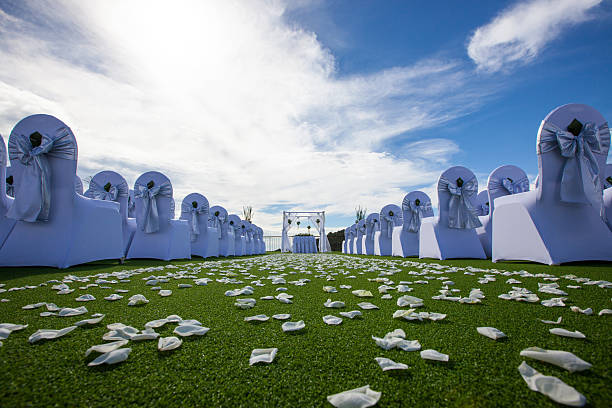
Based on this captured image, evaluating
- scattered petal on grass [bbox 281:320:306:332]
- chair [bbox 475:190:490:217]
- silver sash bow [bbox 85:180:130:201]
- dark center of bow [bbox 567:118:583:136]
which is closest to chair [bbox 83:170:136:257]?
silver sash bow [bbox 85:180:130:201]

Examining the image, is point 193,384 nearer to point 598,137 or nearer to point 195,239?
point 598,137

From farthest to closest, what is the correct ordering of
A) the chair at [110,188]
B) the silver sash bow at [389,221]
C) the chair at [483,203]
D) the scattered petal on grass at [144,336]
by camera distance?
the silver sash bow at [389,221] < the chair at [483,203] < the chair at [110,188] < the scattered petal on grass at [144,336]

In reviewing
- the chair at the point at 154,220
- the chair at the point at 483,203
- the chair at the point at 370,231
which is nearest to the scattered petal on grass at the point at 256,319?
the chair at the point at 154,220

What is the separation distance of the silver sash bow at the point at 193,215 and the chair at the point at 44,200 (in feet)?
16.8

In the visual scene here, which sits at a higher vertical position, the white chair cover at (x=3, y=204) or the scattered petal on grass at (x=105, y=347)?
the white chair cover at (x=3, y=204)

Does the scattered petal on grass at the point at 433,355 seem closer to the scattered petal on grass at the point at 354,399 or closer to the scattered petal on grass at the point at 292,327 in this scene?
the scattered petal on grass at the point at 354,399

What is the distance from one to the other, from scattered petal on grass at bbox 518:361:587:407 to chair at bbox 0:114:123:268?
21.1 feet

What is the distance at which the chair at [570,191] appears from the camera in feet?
14.9

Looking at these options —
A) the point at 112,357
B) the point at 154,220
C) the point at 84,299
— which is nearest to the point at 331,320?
the point at 112,357

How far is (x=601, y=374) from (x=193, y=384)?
1578mm

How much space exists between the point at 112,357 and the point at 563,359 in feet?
6.25

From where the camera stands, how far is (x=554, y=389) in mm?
844

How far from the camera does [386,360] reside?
1.08 m

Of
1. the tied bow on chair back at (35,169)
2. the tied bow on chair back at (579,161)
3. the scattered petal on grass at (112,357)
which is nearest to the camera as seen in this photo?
the scattered petal on grass at (112,357)
